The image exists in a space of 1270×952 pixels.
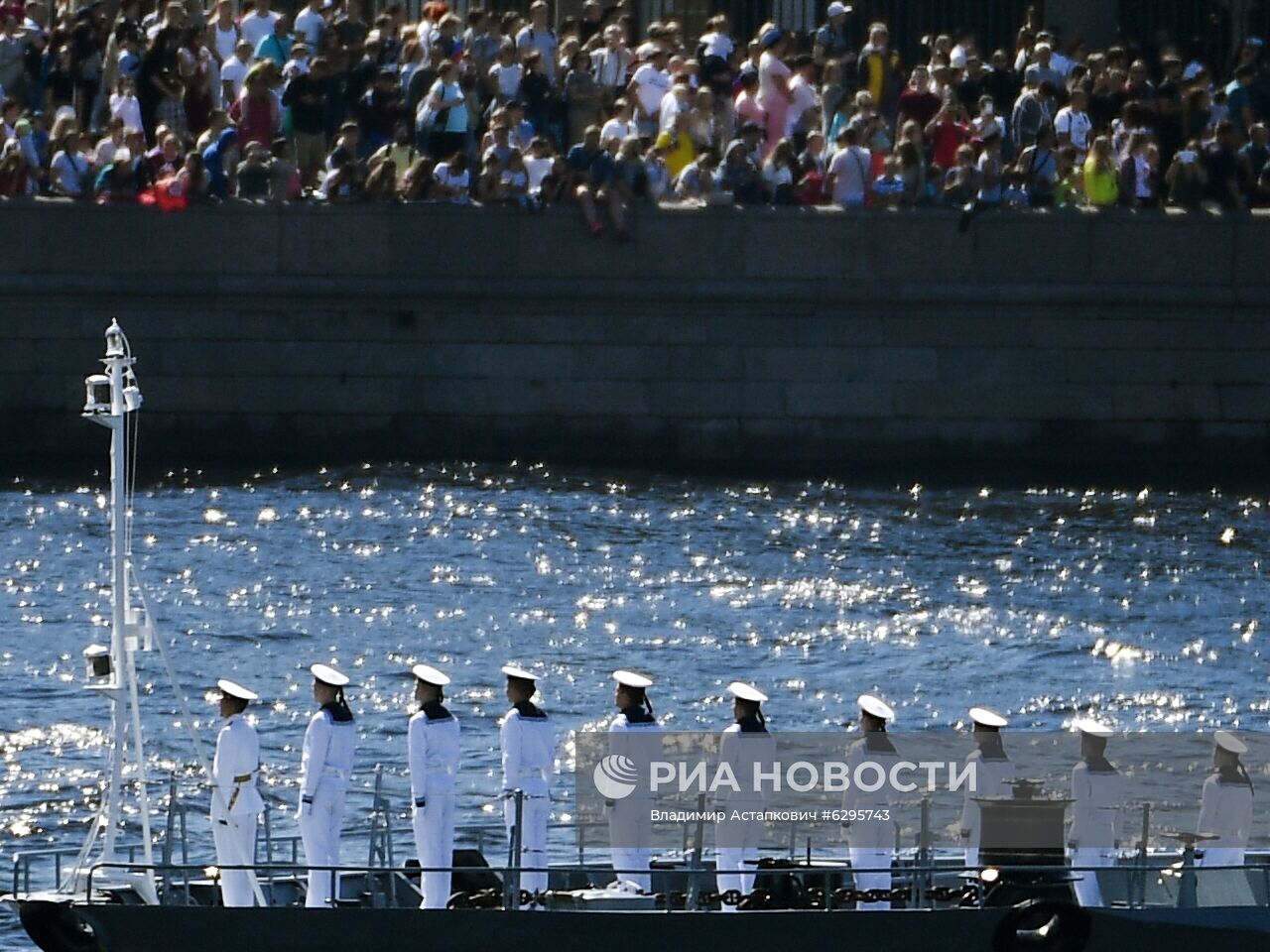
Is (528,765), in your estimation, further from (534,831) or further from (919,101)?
(919,101)

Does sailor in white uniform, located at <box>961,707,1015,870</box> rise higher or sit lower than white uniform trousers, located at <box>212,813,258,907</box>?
higher

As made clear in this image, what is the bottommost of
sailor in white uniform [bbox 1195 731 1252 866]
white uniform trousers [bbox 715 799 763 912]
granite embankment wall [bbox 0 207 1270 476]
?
white uniform trousers [bbox 715 799 763 912]

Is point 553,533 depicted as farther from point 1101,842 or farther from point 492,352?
point 1101,842

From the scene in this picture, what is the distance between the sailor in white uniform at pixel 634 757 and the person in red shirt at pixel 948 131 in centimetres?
1492

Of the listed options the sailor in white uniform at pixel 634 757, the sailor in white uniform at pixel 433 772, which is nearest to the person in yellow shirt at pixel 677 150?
the sailor in white uniform at pixel 634 757

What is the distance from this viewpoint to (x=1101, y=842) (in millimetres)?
19281

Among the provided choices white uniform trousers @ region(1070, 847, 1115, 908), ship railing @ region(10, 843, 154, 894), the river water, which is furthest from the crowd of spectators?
white uniform trousers @ region(1070, 847, 1115, 908)

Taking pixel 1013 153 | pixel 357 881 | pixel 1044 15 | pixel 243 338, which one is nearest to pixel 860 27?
pixel 1044 15

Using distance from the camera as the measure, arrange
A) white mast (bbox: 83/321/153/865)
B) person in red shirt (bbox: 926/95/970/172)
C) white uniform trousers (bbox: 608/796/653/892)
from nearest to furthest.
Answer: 1. white mast (bbox: 83/321/153/865)
2. white uniform trousers (bbox: 608/796/653/892)
3. person in red shirt (bbox: 926/95/970/172)

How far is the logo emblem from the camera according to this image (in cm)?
1944

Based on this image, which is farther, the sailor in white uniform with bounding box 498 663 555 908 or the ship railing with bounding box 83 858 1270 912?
the sailor in white uniform with bounding box 498 663 555 908

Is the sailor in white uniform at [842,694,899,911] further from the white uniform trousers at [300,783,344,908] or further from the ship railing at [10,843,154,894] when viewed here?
the ship railing at [10,843,154,894]

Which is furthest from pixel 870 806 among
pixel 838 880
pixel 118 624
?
pixel 118 624

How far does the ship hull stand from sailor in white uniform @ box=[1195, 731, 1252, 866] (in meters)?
0.73
